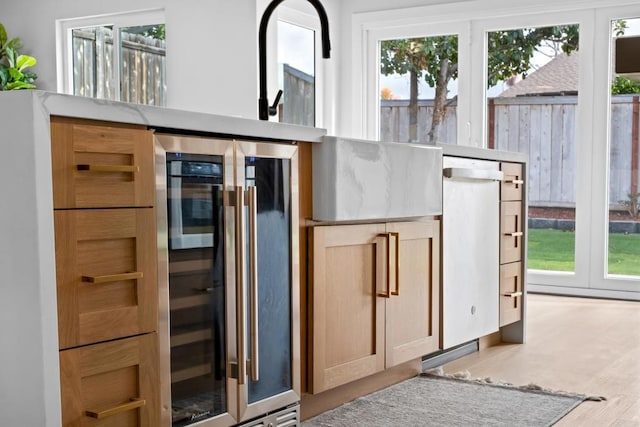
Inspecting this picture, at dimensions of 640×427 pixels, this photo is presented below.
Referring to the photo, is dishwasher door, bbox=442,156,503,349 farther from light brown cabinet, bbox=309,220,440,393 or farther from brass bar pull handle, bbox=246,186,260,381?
brass bar pull handle, bbox=246,186,260,381

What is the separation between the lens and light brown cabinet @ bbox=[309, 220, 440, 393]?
2.42 m

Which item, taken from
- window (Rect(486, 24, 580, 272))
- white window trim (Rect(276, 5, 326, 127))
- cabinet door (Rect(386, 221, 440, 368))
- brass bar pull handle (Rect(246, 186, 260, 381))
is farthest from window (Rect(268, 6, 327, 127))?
brass bar pull handle (Rect(246, 186, 260, 381))

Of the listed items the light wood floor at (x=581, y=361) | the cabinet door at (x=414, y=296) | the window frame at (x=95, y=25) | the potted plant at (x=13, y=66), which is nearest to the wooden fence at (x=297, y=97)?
the window frame at (x=95, y=25)

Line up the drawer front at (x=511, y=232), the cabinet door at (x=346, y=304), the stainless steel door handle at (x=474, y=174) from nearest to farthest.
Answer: the cabinet door at (x=346, y=304) < the stainless steel door handle at (x=474, y=174) < the drawer front at (x=511, y=232)

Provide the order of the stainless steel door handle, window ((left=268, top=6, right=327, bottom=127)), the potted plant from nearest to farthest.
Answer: the stainless steel door handle, window ((left=268, top=6, right=327, bottom=127)), the potted plant

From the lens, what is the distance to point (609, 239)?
5.46 meters

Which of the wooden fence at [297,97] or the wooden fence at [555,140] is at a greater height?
the wooden fence at [297,97]

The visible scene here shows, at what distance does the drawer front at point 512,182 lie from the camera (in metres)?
3.59

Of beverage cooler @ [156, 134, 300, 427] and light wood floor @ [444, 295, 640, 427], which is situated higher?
beverage cooler @ [156, 134, 300, 427]

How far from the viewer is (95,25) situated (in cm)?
644

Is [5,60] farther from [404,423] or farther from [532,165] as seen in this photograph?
[404,423]

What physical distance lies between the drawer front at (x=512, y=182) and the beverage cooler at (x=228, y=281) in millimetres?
1583

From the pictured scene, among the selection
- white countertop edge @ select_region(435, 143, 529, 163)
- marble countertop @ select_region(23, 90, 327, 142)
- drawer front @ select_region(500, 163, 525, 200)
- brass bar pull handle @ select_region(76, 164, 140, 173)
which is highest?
marble countertop @ select_region(23, 90, 327, 142)

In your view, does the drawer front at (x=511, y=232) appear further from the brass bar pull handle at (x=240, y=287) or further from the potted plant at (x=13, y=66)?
the potted plant at (x=13, y=66)
